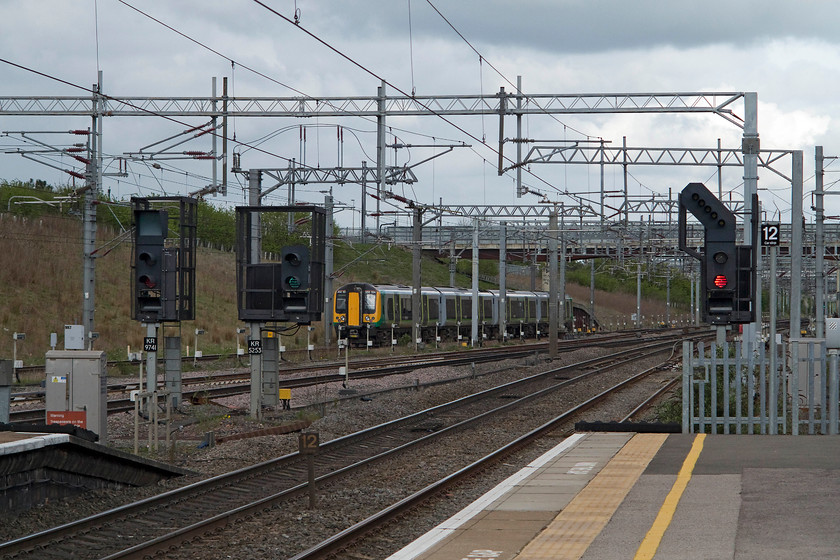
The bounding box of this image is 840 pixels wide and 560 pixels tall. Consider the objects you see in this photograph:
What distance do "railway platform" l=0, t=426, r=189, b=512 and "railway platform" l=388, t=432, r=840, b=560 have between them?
4.42m

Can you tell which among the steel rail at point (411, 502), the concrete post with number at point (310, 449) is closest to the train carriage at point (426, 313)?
the steel rail at point (411, 502)

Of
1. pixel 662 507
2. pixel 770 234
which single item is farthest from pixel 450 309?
pixel 662 507

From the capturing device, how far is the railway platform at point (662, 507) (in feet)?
25.4

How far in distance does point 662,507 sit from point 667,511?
0.19m

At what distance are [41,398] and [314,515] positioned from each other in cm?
1454

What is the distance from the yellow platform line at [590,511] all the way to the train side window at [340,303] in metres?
36.3

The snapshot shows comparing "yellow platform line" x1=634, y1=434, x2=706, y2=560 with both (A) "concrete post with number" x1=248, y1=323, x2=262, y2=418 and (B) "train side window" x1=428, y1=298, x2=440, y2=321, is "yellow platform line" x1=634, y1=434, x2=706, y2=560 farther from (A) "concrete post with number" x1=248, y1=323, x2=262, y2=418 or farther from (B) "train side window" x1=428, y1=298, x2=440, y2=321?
(B) "train side window" x1=428, y1=298, x2=440, y2=321

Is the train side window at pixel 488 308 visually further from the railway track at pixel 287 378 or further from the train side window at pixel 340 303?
the railway track at pixel 287 378

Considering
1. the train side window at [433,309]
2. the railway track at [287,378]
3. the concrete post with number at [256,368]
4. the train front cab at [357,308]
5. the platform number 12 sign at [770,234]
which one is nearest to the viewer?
the concrete post with number at [256,368]

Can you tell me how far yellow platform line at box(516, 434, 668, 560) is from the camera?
7.93 metres

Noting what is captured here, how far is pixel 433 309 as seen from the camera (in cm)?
5350

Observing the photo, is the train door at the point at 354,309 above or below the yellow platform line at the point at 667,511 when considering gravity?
above

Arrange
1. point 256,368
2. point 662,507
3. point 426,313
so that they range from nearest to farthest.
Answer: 1. point 662,507
2. point 256,368
3. point 426,313

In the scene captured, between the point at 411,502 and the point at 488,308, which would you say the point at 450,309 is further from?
the point at 411,502
